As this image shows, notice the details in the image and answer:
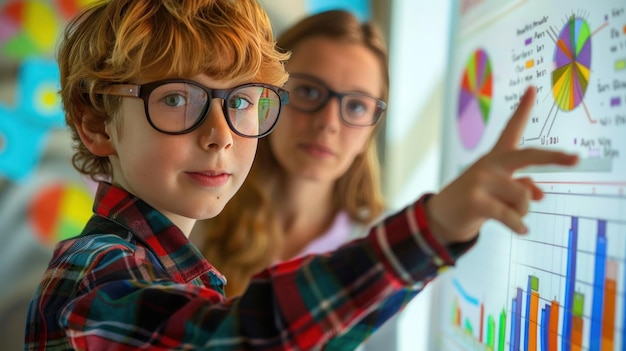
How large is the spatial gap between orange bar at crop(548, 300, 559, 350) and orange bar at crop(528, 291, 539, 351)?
1.2 inches

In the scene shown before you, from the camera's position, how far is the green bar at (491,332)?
83cm

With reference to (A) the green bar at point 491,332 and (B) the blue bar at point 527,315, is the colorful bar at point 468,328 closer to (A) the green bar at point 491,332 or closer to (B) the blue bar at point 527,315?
(A) the green bar at point 491,332

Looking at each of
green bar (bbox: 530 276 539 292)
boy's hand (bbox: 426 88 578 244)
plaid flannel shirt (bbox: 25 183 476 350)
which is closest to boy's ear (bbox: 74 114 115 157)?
plaid flannel shirt (bbox: 25 183 476 350)

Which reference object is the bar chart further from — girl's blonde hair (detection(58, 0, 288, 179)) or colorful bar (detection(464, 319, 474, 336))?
girl's blonde hair (detection(58, 0, 288, 179))

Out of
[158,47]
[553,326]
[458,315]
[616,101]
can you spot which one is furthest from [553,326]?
[158,47]

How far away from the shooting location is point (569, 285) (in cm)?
65

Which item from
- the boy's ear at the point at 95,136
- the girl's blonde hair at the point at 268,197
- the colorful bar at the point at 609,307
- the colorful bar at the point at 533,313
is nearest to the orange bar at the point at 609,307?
the colorful bar at the point at 609,307

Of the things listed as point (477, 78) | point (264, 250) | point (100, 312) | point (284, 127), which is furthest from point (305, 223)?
point (100, 312)

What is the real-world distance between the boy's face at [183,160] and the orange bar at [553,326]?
1.19 ft

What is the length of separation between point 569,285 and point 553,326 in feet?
0.17

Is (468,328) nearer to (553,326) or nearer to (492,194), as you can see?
(553,326)

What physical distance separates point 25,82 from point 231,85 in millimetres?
841

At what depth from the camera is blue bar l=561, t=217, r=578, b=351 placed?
2.10ft

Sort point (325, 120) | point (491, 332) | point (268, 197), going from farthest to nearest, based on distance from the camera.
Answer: point (268, 197), point (325, 120), point (491, 332)
